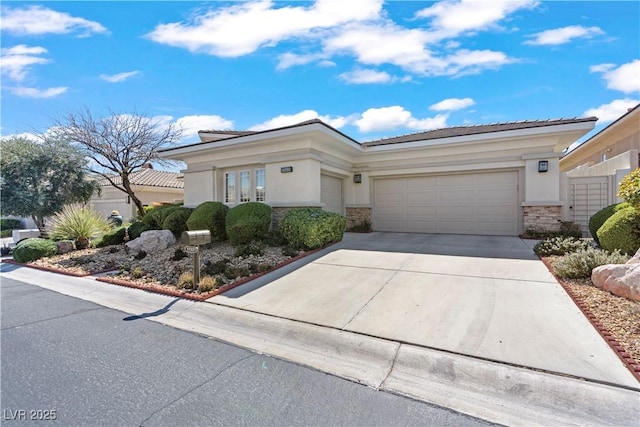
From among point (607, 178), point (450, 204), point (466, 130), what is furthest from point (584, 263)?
point (466, 130)

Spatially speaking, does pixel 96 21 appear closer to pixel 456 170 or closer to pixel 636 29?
pixel 456 170

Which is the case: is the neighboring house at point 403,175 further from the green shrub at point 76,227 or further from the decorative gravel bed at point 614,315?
the decorative gravel bed at point 614,315

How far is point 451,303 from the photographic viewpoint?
454 cm

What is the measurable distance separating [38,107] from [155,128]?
4313 millimetres

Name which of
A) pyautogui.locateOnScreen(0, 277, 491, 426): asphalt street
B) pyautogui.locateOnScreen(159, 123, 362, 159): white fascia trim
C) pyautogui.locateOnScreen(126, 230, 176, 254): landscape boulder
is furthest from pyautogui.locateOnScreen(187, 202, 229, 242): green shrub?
pyautogui.locateOnScreen(0, 277, 491, 426): asphalt street

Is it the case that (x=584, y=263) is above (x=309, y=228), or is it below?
below

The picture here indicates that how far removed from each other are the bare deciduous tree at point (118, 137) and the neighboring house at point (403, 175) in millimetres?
2747

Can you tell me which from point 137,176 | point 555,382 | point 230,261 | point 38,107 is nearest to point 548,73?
point 555,382

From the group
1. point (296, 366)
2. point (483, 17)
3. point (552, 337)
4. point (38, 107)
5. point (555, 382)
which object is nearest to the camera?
point (555, 382)

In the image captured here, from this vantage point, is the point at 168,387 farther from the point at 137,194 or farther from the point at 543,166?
the point at 137,194

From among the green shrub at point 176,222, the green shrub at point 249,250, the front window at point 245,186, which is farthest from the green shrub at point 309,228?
the green shrub at point 176,222

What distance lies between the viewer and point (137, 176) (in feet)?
71.9

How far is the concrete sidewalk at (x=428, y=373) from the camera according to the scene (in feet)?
7.90

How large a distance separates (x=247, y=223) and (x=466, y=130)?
952cm
